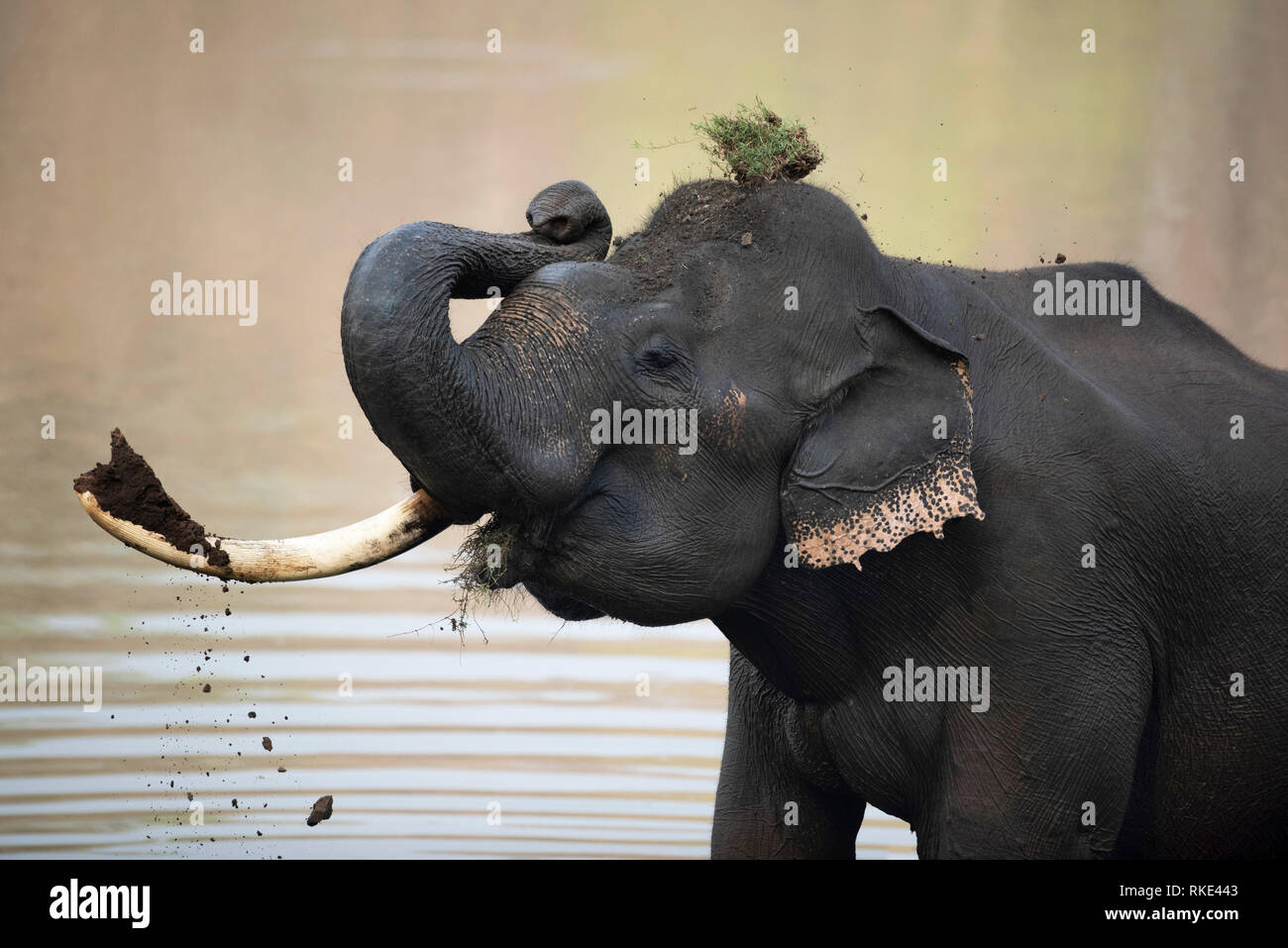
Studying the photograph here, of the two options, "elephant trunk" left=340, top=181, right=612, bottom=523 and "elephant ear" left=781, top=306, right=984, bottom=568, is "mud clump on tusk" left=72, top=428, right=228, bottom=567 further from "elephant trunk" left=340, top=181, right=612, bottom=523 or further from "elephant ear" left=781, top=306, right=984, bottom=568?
"elephant ear" left=781, top=306, right=984, bottom=568

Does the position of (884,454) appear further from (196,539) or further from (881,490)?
(196,539)

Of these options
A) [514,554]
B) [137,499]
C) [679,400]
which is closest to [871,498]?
[679,400]

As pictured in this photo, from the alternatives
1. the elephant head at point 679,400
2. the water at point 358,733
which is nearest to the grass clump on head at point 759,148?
the elephant head at point 679,400

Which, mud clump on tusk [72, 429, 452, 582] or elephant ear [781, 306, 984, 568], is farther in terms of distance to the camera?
elephant ear [781, 306, 984, 568]

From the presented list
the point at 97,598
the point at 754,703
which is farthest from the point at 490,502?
the point at 97,598

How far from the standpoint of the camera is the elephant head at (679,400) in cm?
324

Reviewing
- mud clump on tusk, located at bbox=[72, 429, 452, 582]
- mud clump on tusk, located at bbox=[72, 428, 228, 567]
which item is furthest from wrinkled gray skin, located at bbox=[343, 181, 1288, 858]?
mud clump on tusk, located at bbox=[72, 428, 228, 567]

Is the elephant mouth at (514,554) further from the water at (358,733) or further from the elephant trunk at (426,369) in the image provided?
the water at (358,733)

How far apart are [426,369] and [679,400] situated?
0.53 m

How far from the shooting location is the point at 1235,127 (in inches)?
470

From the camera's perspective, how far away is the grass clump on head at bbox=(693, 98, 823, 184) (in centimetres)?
363

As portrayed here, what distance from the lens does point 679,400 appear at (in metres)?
3.40

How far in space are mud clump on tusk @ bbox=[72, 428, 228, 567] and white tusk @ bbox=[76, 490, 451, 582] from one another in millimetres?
12
